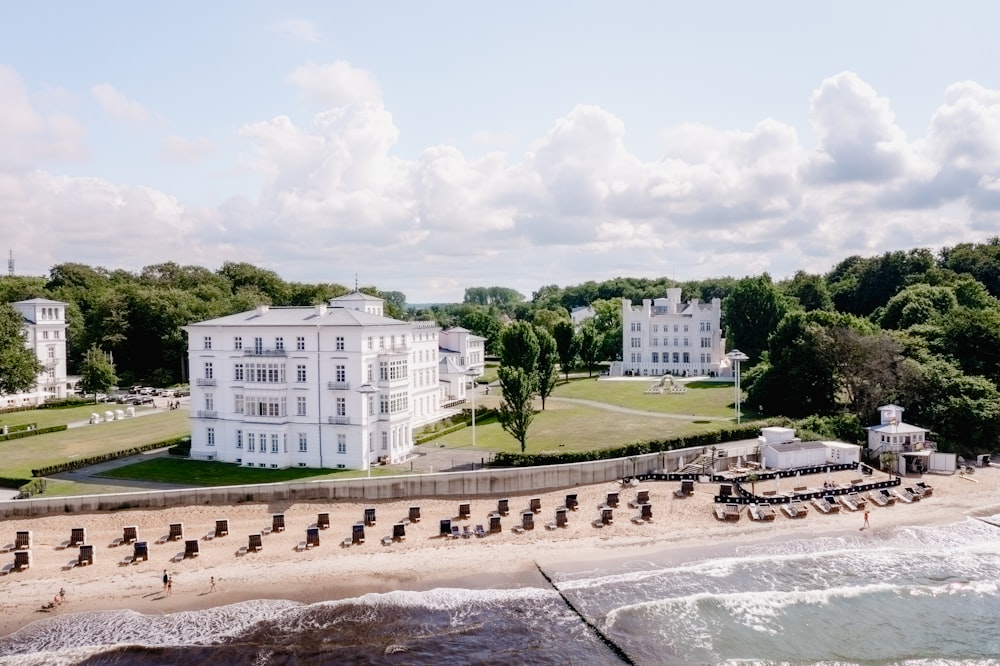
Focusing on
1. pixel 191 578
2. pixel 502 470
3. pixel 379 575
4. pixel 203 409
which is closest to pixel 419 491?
pixel 502 470

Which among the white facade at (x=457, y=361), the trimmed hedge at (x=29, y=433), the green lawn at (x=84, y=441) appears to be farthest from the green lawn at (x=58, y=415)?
the white facade at (x=457, y=361)

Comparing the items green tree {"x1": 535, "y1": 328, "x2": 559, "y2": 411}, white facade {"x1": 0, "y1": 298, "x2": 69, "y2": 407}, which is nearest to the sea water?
green tree {"x1": 535, "y1": 328, "x2": 559, "y2": 411}

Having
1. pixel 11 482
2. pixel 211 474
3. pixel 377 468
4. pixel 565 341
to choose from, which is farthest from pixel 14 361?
pixel 565 341

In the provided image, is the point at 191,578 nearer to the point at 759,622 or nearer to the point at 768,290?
the point at 759,622

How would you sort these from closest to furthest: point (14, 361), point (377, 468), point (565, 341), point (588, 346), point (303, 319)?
point (377, 468) < point (303, 319) < point (14, 361) < point (565, 341) < point (588, 346)

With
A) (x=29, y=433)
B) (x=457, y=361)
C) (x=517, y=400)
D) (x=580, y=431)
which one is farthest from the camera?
(x=457, y=361)

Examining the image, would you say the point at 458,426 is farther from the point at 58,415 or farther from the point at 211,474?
the point at 58,415

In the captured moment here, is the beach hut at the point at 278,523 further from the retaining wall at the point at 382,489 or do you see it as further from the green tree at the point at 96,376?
the green tree at the point at 96,376

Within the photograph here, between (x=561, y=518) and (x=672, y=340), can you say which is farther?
(x=672, y=340)
